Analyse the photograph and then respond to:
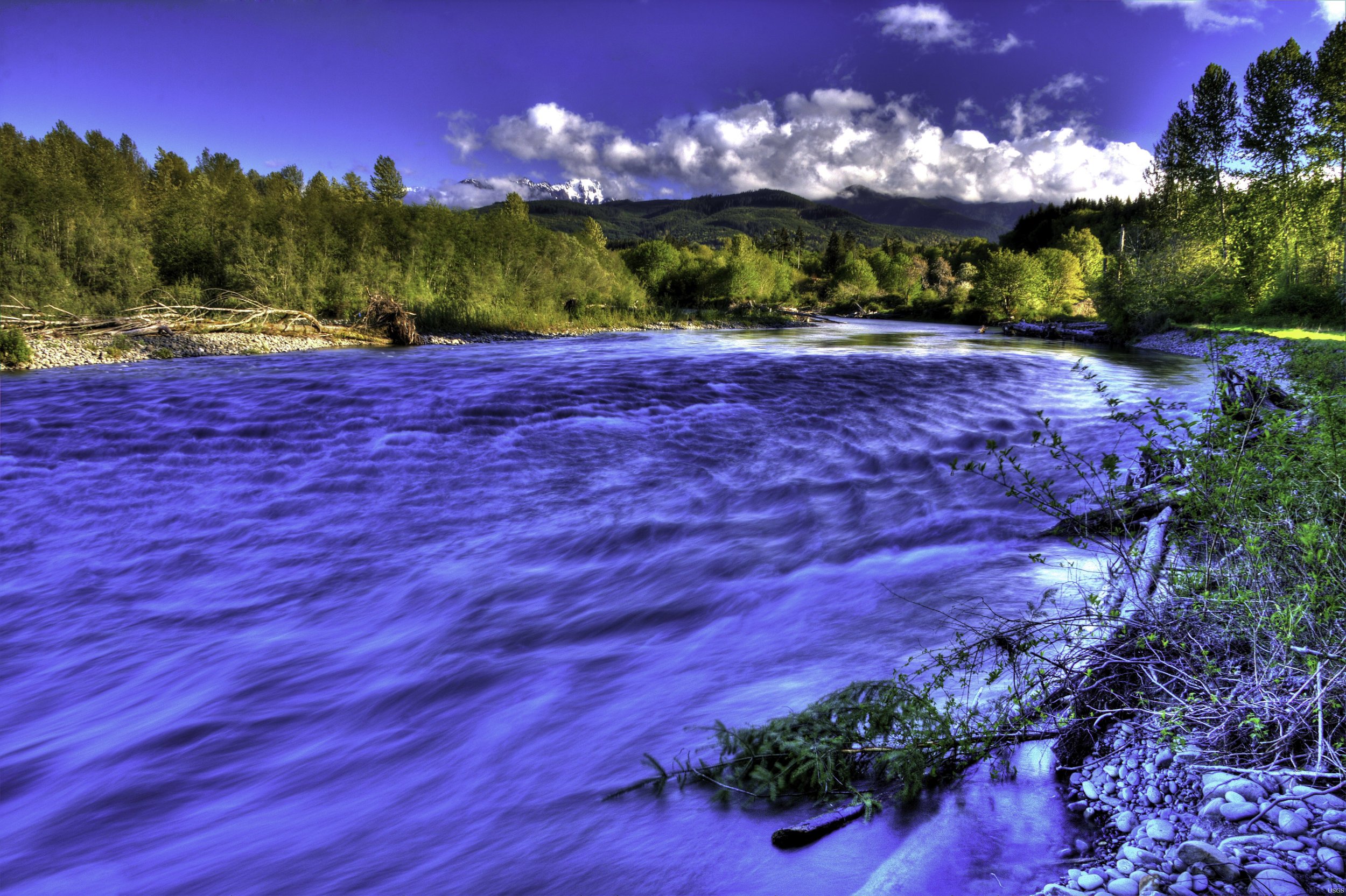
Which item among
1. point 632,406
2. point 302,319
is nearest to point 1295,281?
point 632,406

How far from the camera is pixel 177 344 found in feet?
75.9

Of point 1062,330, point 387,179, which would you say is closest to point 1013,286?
point 1062,330

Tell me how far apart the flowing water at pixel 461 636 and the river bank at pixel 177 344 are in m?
9.73

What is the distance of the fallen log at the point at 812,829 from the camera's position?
107 inches

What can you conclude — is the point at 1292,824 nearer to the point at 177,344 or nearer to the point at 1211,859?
the point at 1211,859

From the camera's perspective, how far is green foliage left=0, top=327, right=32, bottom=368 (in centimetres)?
1827

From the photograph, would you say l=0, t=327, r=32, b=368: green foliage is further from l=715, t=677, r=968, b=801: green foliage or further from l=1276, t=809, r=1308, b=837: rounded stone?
l=1276, t=809, r=1308, b=837: rounded stone

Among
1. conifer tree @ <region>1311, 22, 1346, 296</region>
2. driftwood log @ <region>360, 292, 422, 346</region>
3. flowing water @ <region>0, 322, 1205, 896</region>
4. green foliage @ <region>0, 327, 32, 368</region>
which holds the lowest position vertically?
flowing water @ <region>0, 322, 1205, 896</region>

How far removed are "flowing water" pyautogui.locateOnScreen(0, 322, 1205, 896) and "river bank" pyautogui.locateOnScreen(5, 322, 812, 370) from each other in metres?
9.73

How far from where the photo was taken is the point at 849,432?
11.9 metres

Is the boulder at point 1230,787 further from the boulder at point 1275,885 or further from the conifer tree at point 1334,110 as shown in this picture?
the conifer tree at point 1334,110

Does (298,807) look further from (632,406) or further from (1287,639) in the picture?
(632,406)

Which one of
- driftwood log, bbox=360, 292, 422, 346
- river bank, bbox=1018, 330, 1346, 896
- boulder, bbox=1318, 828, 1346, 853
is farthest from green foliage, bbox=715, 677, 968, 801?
driftwood log, bbox=360, 292, 422, 346

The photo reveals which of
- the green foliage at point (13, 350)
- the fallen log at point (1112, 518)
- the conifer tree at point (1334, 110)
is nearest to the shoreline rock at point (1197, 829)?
the fallen log at point (1112, 518)
